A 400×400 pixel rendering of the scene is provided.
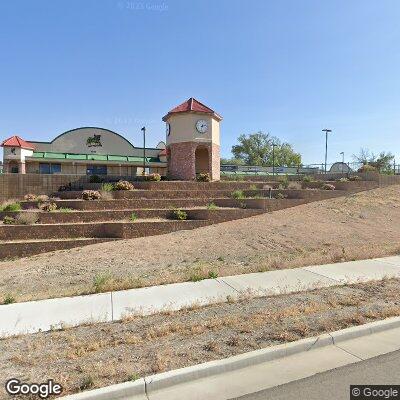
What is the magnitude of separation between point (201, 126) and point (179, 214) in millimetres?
9247

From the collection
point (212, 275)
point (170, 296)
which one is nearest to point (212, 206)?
point (212, 275)

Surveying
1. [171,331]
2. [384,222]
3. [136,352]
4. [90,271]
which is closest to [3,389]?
[136,352]

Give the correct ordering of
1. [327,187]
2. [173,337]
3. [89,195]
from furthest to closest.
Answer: [327,187] < [89,195] < [173,337]

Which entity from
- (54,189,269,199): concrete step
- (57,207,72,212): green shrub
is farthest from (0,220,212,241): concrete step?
(54,189,269,199): concrete step

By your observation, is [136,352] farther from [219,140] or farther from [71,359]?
[219,140]

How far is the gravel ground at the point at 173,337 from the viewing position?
360cm

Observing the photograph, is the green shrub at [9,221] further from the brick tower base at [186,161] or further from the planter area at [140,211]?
the brick tower base at [186,161]

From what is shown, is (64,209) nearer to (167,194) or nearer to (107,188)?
(107,188)

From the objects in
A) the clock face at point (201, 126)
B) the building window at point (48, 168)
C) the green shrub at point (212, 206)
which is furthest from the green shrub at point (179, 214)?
the building window at point (48, 168)

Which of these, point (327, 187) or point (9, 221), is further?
point (327, 187)

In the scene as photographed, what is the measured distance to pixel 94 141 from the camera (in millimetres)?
42500

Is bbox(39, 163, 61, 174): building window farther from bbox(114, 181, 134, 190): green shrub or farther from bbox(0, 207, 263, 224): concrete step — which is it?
bbox(0, 207, 263, 224): concrete step

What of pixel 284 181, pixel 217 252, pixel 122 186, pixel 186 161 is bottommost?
pixel 217 252

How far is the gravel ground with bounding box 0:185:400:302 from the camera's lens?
8500 millimetres
